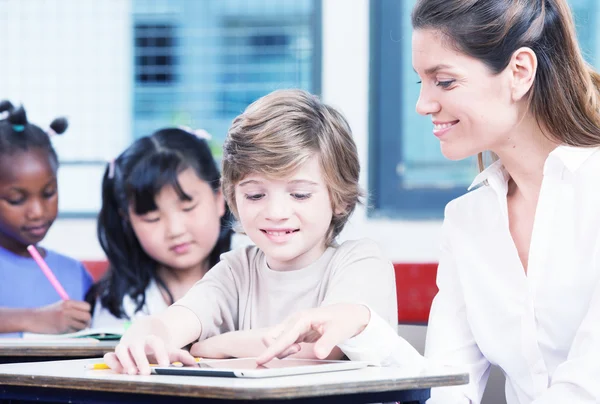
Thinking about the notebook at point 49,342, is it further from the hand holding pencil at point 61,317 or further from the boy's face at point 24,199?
the boy's face at point 24,199

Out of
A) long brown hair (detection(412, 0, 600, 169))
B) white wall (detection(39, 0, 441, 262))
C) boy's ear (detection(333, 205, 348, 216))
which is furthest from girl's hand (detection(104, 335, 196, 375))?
white wall (detection(39, 0, 441, 262))

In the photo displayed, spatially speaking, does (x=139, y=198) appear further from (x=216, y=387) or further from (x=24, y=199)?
(x=216, y=387)

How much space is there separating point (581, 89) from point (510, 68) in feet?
0.44

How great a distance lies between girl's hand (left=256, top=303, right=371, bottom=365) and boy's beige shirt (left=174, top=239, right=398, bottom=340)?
17cm

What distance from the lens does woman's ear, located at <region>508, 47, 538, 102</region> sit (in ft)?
4.77

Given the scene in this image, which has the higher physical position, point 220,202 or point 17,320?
point 220,202

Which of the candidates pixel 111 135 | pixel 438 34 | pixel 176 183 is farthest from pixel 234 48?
pixel 438 34

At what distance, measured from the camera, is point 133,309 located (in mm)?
2424

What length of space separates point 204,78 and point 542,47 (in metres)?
1.68

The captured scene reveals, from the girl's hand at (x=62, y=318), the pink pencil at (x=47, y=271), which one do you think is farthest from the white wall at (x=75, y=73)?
the girl's hand at (x=62, y=318)

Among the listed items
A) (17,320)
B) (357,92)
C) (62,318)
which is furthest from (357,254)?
(357,92)

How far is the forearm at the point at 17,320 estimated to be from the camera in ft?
8.00

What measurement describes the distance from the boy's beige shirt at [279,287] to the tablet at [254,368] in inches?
9.3

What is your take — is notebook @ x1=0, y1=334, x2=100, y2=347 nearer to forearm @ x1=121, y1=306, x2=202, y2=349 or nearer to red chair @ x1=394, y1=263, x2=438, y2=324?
forearm @ x1=121, y1=306, x2=202, y2=349
